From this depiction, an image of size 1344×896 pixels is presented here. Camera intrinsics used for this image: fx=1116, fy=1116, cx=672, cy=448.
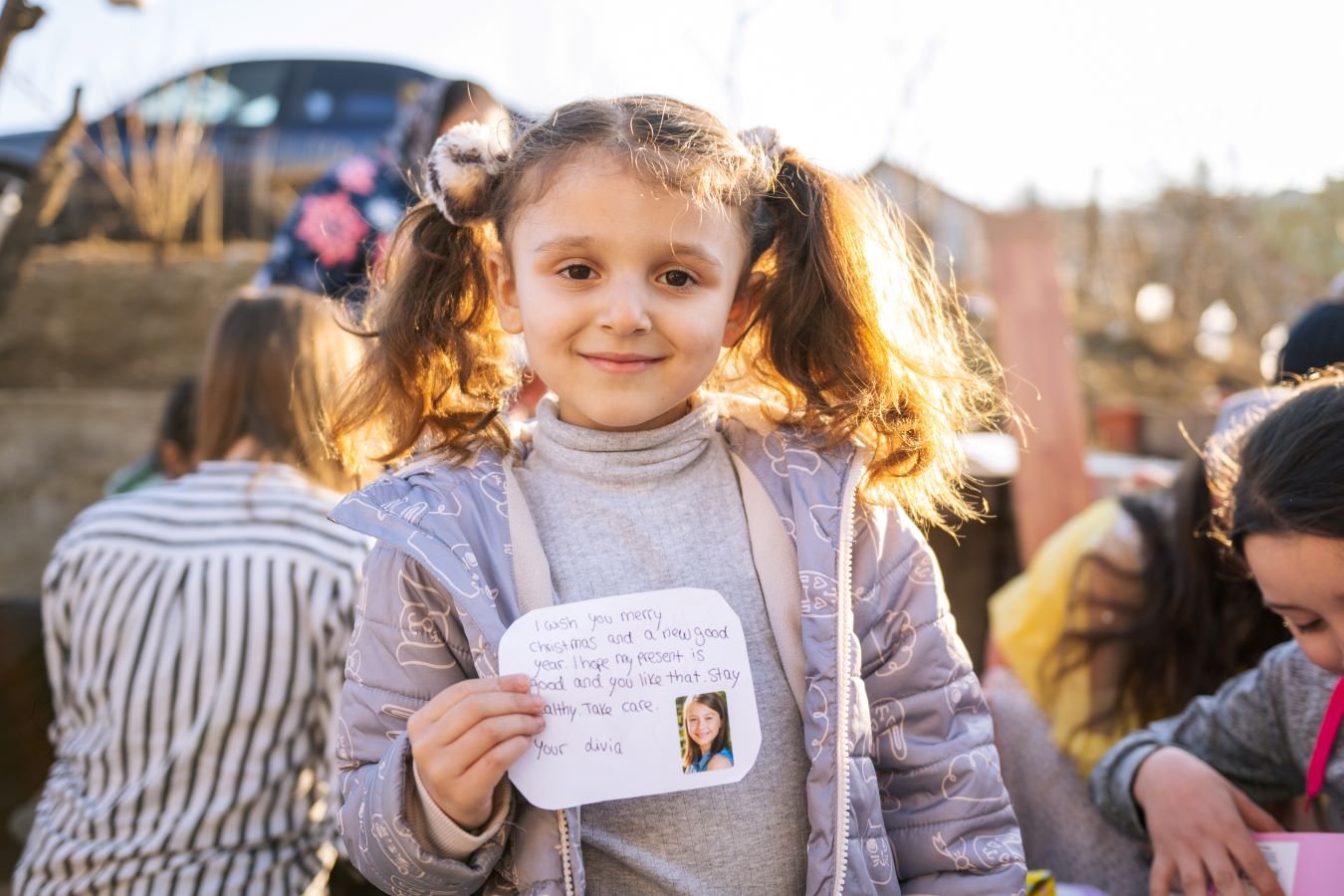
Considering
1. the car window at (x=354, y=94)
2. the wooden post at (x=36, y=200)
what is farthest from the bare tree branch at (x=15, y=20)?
the car window at (x=354, y=94)

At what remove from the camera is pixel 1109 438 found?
468cm

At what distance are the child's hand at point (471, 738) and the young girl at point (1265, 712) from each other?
104cm

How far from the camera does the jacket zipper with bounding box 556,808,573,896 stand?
124cm

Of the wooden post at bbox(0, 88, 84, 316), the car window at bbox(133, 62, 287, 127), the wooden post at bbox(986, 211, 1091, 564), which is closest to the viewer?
the wooden post at bbox(0, 88, 84, 316)

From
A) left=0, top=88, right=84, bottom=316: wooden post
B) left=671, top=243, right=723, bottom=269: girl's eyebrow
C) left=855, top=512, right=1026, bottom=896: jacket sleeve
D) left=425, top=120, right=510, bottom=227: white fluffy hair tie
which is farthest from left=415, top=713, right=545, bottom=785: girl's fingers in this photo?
left=0, top=88, right=84, bottom=316: wooden post

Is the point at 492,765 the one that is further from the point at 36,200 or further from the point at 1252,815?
the point at 36,200

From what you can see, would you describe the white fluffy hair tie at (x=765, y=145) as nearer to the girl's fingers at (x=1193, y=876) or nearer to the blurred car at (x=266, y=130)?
the girl's fingers at (x=1193, y=876)

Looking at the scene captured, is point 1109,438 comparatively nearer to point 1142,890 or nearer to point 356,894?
point 1142,890

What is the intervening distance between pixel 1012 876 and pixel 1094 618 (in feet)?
3.33

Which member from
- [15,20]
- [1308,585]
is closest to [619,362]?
[1308,585]

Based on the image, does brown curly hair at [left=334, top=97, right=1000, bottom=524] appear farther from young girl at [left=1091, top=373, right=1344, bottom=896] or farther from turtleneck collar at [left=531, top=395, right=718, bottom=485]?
young girl at [left=1091, top=373, right=1344, bottom=896]

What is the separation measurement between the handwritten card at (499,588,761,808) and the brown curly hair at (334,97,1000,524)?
324 millimetres

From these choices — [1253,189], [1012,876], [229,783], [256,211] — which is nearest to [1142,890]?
[1012,876]

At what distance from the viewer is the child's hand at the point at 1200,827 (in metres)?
1.59
